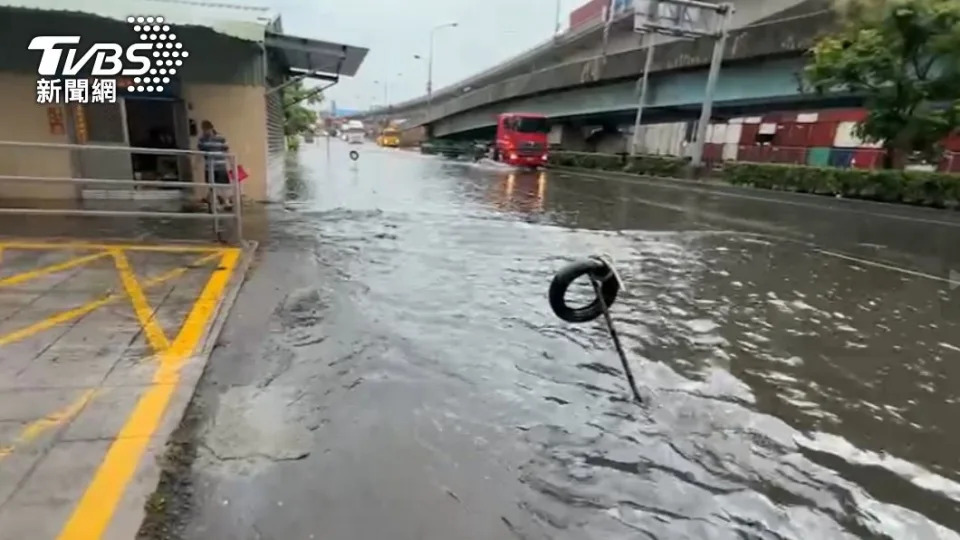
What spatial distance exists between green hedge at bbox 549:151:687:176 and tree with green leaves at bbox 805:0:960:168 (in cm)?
866

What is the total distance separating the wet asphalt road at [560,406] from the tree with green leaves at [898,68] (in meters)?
11.2

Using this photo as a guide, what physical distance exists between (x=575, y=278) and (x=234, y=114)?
9.41 metres

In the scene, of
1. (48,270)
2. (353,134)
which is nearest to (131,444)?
(48,270)

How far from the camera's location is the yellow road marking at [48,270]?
554cm

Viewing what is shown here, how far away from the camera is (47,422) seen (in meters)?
3.18

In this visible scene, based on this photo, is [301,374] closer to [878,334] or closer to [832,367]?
[832,367]

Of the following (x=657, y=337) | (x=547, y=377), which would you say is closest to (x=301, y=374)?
(x=547, y=377)

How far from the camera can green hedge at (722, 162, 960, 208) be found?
16031mm

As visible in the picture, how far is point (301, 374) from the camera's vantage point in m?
4.15

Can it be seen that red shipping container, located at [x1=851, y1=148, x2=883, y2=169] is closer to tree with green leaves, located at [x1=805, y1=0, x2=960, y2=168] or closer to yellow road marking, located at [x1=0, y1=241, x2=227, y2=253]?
tree with green leaves, located at [x1=805, y1=0, x2=960, y2=168]

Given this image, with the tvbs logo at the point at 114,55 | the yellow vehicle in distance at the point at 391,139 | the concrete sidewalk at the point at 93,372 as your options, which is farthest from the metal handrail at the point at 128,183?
the yellow vehicle in distance at the point at 391,139

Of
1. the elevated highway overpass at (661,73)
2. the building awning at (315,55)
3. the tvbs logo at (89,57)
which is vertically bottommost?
the tvbs logo at (89,57)

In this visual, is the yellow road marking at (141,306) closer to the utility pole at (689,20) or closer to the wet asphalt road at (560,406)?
the wet asphalt road at (560,406)

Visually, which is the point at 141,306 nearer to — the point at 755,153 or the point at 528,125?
the point at 528,125
